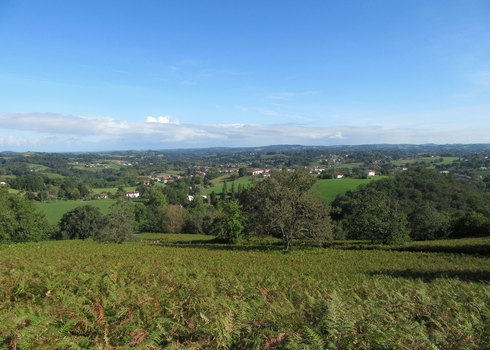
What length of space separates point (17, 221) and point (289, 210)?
34.2 m

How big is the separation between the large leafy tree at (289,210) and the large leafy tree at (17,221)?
2972 centimetres

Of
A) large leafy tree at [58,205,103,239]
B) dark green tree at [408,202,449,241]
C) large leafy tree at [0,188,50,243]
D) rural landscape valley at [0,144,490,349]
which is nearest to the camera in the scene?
rural landscape valley at [0,144,490,349]

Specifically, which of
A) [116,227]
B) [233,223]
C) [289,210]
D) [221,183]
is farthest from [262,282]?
[221,183]

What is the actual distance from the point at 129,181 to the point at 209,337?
6181 inches

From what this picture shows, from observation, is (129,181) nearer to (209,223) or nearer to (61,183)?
(61,183)

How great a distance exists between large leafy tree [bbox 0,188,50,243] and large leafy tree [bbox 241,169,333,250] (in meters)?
29.7

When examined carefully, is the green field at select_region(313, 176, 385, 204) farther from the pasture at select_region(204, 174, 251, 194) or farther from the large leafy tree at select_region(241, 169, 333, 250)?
the large leafy tree at select_region(241, 169, 333, 250)

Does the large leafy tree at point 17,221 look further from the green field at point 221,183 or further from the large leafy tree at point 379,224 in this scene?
the green field at point 221,183

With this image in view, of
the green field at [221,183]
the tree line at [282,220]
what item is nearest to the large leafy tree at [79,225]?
the tree line at [282,220]

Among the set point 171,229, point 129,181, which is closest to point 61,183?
point 129,181

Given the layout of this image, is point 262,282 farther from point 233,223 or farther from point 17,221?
point 17,221

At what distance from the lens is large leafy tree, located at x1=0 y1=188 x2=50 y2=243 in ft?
108

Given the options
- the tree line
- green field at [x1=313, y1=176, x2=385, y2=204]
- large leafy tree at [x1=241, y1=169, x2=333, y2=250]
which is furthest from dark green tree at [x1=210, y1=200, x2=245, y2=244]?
green field at [x1=313, y1=176, x2=385, y2=204]

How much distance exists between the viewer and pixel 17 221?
114 feet
